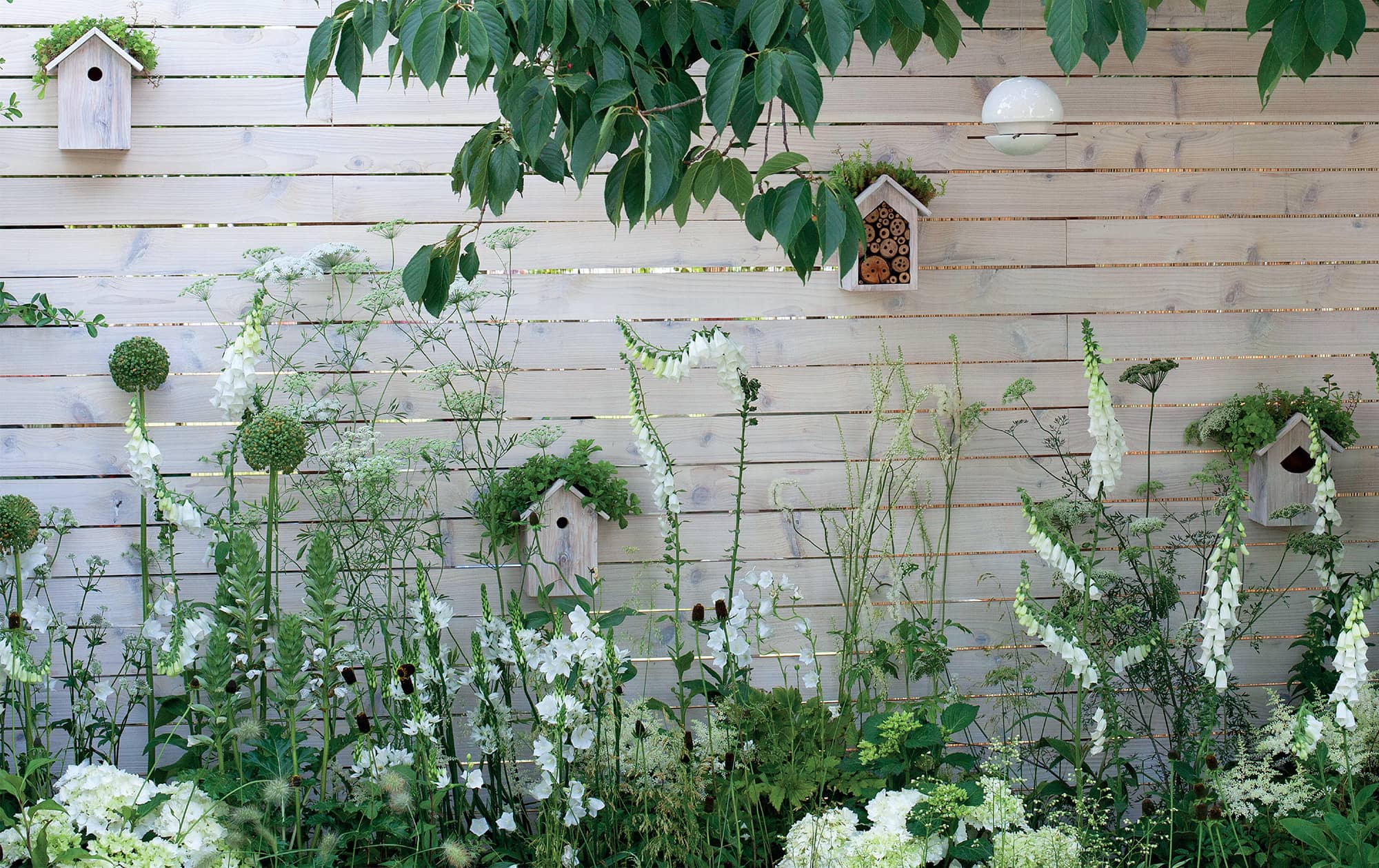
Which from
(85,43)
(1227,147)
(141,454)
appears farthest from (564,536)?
(1227,147)

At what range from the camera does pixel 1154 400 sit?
123 inches

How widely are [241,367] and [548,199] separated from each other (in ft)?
3.02

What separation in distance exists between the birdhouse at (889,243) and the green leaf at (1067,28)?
1.32 meters

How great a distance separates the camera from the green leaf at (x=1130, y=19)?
1611 millimetres

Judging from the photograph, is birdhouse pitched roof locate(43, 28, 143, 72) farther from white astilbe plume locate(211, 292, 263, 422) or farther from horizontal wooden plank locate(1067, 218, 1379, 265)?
horizontal wooden plank locate(1067, 218, 1379, 265)

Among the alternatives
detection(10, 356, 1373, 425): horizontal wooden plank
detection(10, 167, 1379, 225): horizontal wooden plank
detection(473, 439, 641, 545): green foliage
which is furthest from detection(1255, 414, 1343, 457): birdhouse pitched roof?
detection(473, 439, 641, 545): green foliage

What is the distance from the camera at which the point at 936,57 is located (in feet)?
9.99

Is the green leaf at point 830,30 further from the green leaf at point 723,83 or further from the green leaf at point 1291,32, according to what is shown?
the green leaf at point 1291,32

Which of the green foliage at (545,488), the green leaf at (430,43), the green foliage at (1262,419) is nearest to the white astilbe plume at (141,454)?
the green foliage at (545,488)

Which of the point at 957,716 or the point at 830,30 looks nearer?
the point at 830,30

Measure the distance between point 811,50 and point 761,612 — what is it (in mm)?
1090

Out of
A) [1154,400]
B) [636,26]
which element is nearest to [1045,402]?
[1154,400]

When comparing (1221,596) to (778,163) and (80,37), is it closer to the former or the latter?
(778,163)

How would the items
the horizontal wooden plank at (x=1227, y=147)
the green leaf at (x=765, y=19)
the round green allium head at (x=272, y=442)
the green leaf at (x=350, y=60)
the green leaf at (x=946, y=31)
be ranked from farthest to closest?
the horizontal wooden plank at (x=1227, y=147)
the round green allium head at (x=272, y=442)
the green leaf at (x=946, y=31)
the green leaf at (x=350, y=60)
the green leaf at (x=765, y=19)
